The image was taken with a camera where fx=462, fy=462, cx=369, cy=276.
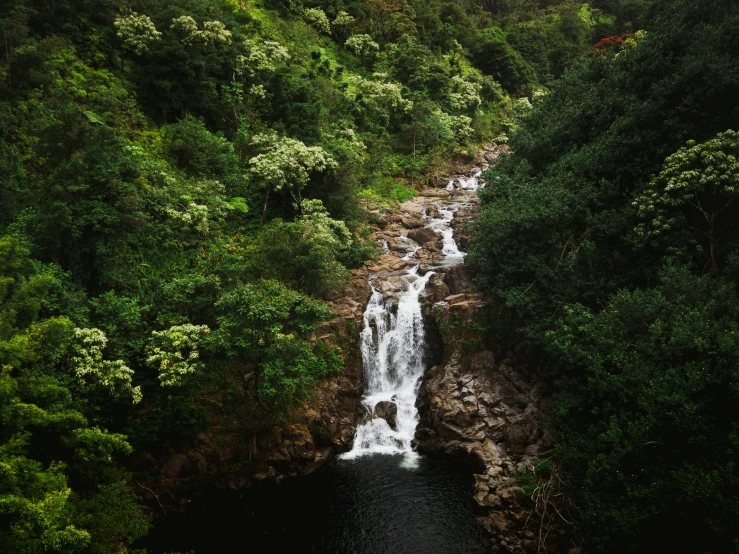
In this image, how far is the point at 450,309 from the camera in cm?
2347

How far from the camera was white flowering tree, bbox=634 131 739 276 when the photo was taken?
50.2 ft

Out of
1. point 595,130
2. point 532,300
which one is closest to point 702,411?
point 532,300

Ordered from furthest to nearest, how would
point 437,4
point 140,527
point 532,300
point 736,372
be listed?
point 437,4 < point 532,300 < point 140,527 < point 736,372

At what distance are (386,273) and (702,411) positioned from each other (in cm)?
1682

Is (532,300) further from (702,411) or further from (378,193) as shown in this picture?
(378,193)

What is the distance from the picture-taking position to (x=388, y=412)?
874 inches

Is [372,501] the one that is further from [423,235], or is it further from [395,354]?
[423,235]

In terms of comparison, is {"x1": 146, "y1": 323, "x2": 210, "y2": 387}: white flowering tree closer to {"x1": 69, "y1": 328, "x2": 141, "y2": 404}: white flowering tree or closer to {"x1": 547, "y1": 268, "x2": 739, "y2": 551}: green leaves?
{"x1": 69, "y1": 328, "x2": 141, "y2": 404}: white flowering tree

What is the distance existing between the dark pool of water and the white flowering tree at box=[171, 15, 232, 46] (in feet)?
80.8

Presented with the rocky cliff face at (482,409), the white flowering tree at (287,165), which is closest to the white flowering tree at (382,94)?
the white flowering tree at (287,165)

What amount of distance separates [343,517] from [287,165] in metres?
17.3

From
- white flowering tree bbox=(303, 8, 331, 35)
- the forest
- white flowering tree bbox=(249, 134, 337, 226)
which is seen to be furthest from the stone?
white flowering tree bbox=(303, 8, 331, 35)

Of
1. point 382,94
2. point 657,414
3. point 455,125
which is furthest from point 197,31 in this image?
point 657,414

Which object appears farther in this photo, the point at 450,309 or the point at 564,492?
the point at 450,309
